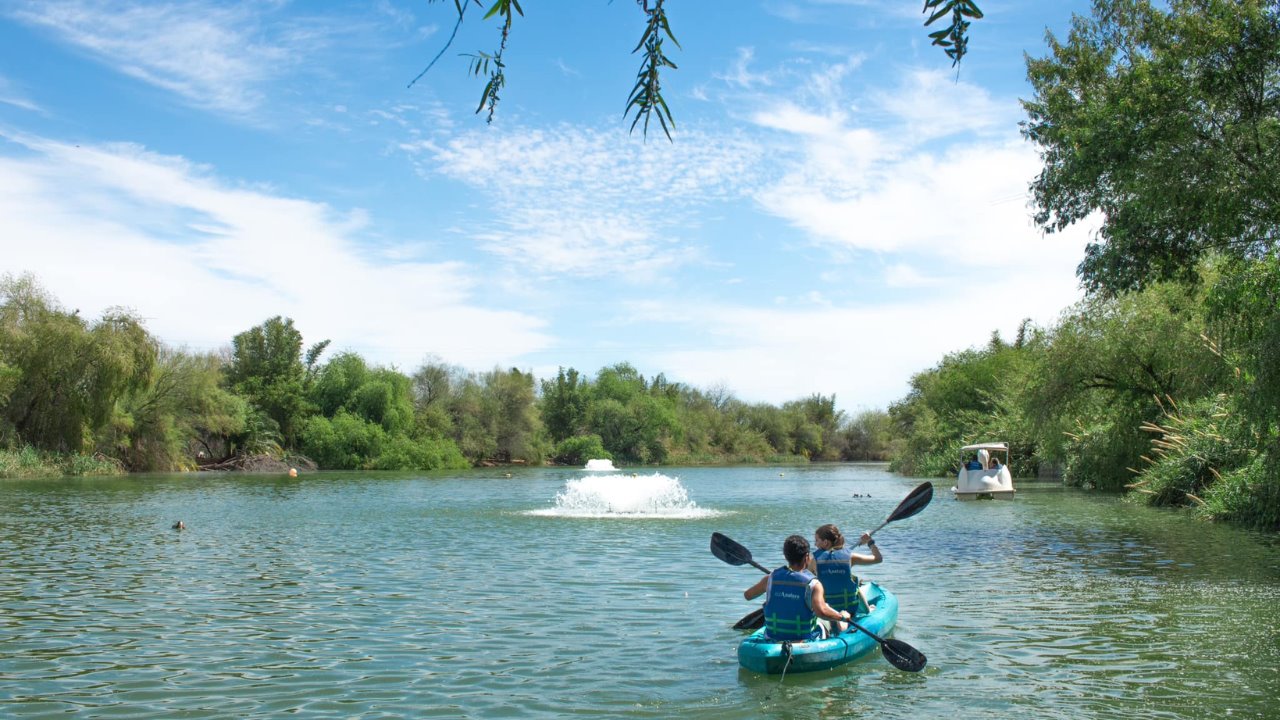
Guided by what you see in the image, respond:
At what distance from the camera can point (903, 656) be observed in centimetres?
921

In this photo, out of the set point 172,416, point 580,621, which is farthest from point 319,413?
point 580,621

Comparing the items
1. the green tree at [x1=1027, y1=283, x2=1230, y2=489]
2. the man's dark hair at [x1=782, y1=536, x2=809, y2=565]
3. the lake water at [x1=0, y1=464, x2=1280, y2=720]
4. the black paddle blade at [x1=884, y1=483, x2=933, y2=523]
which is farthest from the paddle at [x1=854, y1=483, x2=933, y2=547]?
the green tree at [x1=1027, y1=283, x2=1230, y2=489]

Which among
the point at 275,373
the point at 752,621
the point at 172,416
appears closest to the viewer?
the point at 752,621

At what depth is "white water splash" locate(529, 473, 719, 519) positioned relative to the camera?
28.0 metres

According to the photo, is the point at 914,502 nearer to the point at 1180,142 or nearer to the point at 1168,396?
the point at 1180,142

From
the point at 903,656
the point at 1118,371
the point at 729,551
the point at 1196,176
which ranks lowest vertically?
the point at 903,656

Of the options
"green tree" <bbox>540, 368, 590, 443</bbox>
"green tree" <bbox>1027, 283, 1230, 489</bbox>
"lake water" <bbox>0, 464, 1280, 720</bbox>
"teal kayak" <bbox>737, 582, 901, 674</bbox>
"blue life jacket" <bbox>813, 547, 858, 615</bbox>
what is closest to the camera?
"lake water" <bbox>0, 464, 1280, 720</bbox>

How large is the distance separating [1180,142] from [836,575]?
10.4 metres

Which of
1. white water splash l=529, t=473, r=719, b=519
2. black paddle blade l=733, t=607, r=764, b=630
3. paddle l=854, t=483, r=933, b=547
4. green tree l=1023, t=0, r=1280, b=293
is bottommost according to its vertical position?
black paddle blade l=733, t=607, r=764, b=630

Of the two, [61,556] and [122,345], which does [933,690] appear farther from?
[122,345]

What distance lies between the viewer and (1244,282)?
13625mm

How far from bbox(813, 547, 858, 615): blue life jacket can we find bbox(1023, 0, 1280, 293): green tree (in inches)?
356

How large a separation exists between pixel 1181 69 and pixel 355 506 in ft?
85.7

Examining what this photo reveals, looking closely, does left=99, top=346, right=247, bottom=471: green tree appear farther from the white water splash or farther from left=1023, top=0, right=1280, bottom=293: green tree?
left=1023, top=0, right=1280, bottom=293: green tree
